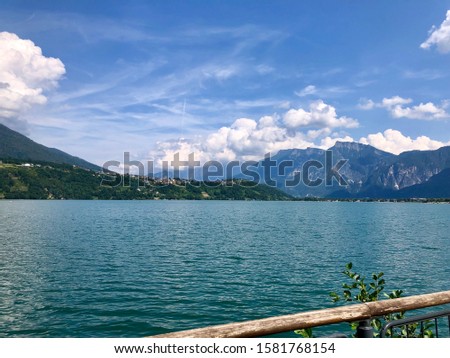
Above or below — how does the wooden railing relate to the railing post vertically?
above

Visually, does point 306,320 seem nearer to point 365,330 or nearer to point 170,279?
point 365,330

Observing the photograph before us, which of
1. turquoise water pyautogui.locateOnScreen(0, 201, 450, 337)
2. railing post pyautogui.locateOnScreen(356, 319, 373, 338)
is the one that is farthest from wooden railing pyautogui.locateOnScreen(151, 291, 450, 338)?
turquoise water pyautogui.locateOnScreen(0, 201, 450, 337)

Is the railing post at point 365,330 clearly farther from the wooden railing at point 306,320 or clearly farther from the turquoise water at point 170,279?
the turquoise water at point 170,279

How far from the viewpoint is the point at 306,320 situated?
559 cm

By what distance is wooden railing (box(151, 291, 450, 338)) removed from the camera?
5.10 m

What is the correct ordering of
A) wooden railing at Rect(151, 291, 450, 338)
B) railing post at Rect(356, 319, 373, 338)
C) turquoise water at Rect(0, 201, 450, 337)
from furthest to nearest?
1. turquoise water at Rect(0, 201, 450, 337)
2. railing post at Rect(356, 319, 373, 338)
3. wooden railing at Rect(151, 291, 450, 338)

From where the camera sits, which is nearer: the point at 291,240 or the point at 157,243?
the point at 157,243

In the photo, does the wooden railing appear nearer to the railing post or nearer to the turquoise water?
the railing post
